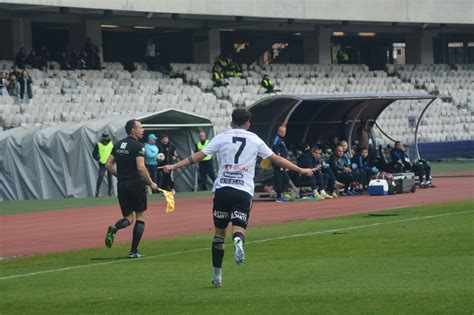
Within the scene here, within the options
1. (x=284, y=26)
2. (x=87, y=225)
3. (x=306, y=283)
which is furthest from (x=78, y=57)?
(x=306, y=283)

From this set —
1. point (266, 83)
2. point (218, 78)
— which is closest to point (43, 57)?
point (218, 78)

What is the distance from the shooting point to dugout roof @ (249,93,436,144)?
3275cm

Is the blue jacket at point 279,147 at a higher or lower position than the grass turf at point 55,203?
higher

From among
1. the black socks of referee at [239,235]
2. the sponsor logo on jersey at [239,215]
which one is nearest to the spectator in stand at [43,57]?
the sponsor logo on jersey at [239,215]

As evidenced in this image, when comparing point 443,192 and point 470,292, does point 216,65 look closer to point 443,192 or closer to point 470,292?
point 443,192

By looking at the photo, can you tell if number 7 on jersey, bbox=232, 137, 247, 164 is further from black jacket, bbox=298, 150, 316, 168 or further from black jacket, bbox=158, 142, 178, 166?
black jacket, bbox=158, 142, 178, 166

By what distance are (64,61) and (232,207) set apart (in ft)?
121

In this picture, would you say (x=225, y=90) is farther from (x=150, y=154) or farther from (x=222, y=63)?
(x=150, y=154)

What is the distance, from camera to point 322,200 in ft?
100

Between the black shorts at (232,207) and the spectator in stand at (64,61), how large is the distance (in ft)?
118

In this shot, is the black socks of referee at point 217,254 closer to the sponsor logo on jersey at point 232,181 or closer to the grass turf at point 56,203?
the sponsor logo on jersey at point 232,181

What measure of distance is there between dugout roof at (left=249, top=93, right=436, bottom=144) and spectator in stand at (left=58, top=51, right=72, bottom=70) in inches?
649

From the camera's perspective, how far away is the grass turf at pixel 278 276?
38.4 feet

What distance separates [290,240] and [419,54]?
49377 millimetres
